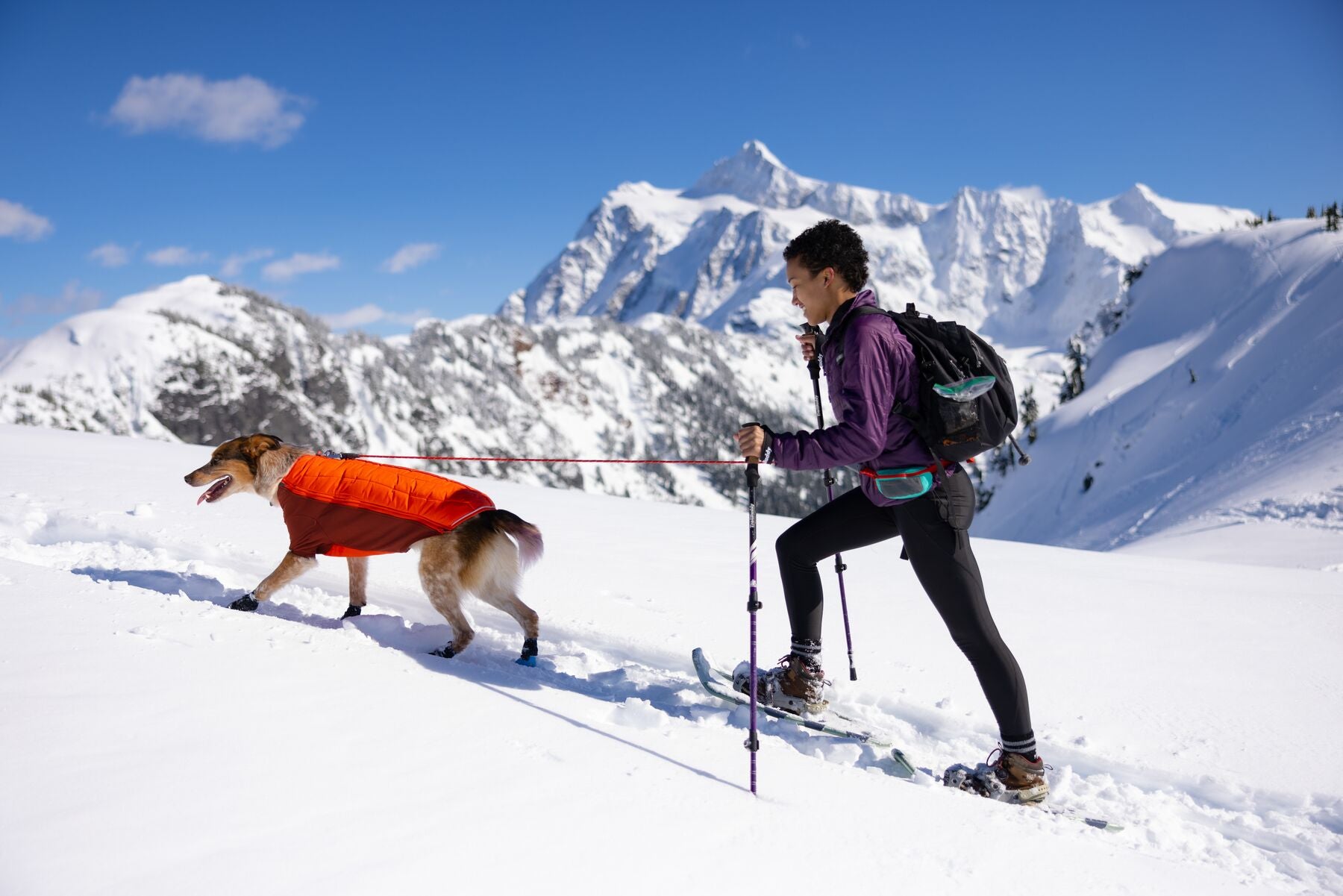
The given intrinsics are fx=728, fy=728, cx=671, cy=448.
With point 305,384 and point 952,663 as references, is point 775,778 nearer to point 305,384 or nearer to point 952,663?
point 952,663

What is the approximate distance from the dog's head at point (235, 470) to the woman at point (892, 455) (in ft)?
11.9

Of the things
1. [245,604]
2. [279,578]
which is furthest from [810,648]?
[245,604]

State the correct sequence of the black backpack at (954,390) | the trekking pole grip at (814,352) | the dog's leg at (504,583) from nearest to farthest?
the black backpack at (954,390) → the trekking pole grip at (814,352) → the dog's leg at (504,583)

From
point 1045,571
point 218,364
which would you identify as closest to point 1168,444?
point 1045,571

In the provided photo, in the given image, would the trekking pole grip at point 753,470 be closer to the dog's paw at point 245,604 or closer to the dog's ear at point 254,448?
the dog's paw at point 245,604

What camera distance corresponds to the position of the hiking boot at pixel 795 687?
421cm

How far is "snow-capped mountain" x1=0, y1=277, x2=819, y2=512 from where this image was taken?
8238cm

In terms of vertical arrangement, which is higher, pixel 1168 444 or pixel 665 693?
pixel 1168 444

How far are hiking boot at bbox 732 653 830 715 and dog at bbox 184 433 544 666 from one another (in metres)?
1.53

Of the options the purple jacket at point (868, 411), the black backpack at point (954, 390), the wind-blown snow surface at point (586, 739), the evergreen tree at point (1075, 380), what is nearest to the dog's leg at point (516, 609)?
the wind-blown snow surface at point (586, 739)

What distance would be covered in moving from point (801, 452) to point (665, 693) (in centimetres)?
195

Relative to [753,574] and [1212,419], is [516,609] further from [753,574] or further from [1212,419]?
[1212,419]

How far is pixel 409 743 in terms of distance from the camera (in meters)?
2.90

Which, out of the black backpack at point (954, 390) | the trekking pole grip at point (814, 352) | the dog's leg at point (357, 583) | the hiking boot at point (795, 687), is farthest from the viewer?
the dog's leg at point (357, 583)
